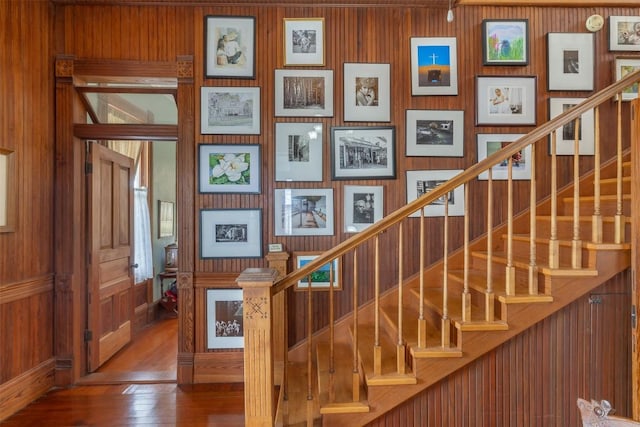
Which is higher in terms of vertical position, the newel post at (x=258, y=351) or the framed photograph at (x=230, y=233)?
the framed photograph at (x=230, y=233)

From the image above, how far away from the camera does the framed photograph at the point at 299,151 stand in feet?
10.5

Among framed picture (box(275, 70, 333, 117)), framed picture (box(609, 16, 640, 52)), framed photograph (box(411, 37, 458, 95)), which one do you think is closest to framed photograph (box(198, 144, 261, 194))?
framed picture (box(275, 70, 333, 117))

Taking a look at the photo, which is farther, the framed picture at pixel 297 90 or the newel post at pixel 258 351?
the framed picture at pixel 297 90

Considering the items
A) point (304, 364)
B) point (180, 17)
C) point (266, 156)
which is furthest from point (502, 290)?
point (180, 17)

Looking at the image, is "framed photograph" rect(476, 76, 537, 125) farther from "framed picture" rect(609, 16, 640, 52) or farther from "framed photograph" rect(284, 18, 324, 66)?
"framed photograph" rect(284, 18, 324, 66)

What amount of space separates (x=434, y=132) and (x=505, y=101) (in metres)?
0.72

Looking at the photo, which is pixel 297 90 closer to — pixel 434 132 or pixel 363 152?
pixel 363 152

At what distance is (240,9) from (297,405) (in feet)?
10.8

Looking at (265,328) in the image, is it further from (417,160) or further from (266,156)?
(417,160)

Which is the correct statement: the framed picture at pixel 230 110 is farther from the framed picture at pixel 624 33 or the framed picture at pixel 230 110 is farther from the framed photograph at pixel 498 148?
the framed picture at pixel 624 33

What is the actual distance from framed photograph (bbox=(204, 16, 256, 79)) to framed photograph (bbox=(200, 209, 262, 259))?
1247mm

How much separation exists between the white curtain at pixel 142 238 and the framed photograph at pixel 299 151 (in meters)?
2.40

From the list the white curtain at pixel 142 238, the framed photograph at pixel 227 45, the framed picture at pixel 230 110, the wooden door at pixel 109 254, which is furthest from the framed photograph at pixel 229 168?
the white curtain at pixel 142 238

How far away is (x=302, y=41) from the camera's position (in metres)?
3.21
